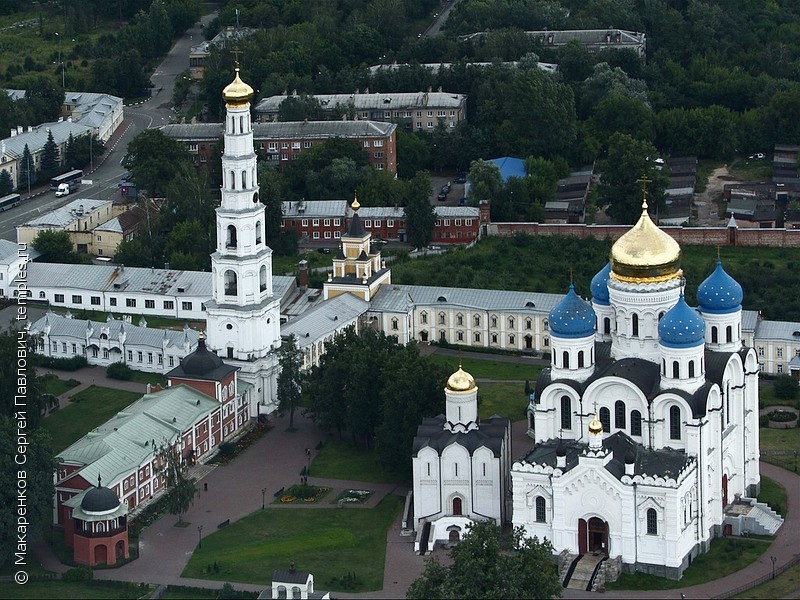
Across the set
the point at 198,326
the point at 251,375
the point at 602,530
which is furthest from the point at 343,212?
the point at 602,530

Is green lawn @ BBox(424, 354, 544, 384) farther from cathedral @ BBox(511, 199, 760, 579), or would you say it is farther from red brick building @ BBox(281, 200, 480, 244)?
cathedral @ BBox(511, 199, 760, 579)

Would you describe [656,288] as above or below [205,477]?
above

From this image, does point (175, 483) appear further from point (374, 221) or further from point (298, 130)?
point (298, 130)

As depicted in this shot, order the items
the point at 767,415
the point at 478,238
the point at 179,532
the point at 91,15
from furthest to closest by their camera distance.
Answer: the point at 91,15 → the point at 478,238 → the point at 767,415 → the point at 179,532

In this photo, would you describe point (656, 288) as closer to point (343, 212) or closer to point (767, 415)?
point (767, 415)

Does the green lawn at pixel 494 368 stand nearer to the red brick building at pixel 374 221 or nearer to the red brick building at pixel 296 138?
the red brick building at pixel 374 221

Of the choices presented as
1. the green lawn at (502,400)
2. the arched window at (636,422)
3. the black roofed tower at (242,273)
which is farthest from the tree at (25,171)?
the arched window at (636,422)
